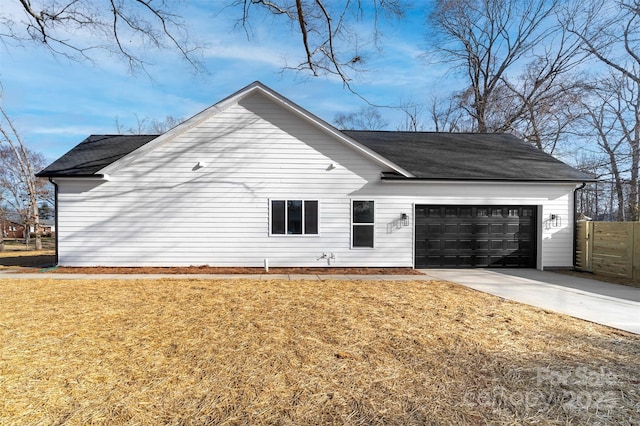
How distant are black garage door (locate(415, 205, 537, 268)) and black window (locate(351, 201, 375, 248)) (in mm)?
1596

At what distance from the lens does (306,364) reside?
11.8 feet

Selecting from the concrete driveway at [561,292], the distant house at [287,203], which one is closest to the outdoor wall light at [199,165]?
the distant house at [287,203]

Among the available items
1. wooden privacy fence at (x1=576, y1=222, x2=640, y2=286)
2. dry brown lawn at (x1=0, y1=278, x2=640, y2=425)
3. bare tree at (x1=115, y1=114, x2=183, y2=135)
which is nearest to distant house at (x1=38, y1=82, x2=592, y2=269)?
wooden privacy fence at (x1=576, y1=222, x2=640, y2=286)

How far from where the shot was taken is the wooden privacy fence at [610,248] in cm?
911

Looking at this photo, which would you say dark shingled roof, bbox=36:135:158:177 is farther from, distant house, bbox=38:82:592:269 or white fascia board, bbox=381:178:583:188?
white fascia board, bbox=381:178:583:188

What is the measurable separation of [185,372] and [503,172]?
37.3 feet

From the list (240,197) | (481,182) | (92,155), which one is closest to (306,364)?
(240,197)

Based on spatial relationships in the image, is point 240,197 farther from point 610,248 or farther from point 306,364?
point 610,248

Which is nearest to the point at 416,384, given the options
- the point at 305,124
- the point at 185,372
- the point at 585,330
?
the point at 185,372

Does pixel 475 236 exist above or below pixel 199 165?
below

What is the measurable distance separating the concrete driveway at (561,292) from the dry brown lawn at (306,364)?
75 centimetres

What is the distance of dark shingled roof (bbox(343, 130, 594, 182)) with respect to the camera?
1077cm

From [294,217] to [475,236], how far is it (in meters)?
6.24

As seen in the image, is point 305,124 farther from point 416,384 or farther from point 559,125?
point 559,125
